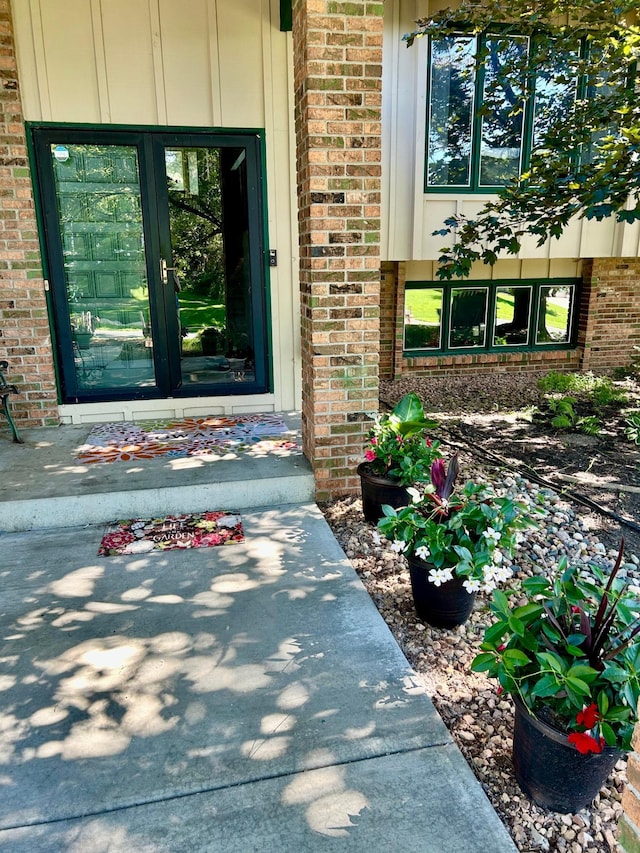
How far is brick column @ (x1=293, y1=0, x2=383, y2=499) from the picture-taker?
341 centimetres

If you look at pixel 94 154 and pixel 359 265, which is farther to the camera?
pixel 94 154

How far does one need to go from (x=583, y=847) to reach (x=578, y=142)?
4.90 metres

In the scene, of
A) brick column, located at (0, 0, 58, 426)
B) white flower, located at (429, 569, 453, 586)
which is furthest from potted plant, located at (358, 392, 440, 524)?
brick column, located at (0, 0, 58, 426)

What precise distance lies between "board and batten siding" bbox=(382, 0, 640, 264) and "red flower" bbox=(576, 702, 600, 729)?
519cm

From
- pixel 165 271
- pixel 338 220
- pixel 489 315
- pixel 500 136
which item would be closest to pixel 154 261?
pixel 165 271

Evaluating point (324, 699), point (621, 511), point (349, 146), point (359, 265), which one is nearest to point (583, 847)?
point (324, 699)

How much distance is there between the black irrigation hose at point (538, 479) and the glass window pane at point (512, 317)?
2.74m

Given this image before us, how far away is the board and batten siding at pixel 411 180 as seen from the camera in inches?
239

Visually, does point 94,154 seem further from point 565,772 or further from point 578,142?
point 565,772

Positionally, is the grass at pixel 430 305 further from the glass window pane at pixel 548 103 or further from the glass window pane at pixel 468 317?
the glass window pane at pixel 548 103

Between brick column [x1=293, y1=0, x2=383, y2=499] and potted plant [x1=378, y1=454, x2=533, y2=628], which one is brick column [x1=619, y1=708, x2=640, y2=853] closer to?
potted plant [x1=378, y1=454, x2=533, y2=628]

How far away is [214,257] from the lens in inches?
202

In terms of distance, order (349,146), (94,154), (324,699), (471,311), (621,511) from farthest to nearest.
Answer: (471,311) < (94,154) < (621,511) < (349,146) < (324,699)

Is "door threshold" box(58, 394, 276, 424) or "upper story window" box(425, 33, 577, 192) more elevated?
"upper story window" box(425, 33, 577, 192)
